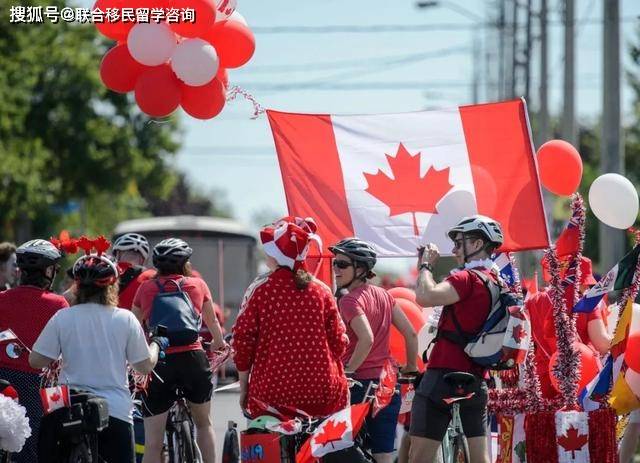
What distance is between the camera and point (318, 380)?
8.06m

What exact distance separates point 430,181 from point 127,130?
144 feet

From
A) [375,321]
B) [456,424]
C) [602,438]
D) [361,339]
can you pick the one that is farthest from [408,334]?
[602,438]

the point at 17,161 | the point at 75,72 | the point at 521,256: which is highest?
the point at 75,72

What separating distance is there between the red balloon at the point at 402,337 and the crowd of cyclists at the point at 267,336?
32.1 inches

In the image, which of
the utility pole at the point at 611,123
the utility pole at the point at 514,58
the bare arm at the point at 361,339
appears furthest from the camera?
the utility pole at the point at 514,58

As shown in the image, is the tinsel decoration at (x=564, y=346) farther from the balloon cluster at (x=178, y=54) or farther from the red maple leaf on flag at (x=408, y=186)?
the balloon cluster at (x=178, y=54)

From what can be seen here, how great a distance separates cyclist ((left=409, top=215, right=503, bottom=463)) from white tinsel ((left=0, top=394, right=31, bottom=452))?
236cm

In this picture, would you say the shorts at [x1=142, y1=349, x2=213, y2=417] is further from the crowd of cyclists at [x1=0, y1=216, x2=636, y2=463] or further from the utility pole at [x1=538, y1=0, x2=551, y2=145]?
the utility pole at [x1=538, y1=0, x2=551, y2=145]

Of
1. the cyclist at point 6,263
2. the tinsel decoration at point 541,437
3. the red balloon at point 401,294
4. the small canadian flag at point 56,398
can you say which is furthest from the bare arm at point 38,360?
the red balloon at point 401,294

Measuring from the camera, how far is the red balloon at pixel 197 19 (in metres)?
10.4

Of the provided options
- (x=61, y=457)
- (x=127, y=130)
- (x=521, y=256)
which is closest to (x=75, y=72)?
(x=127, y=130)

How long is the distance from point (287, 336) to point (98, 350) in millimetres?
1060

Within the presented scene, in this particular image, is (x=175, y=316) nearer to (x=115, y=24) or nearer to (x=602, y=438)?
(x=115, y=24)

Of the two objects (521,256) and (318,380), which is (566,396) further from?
(521,256)
